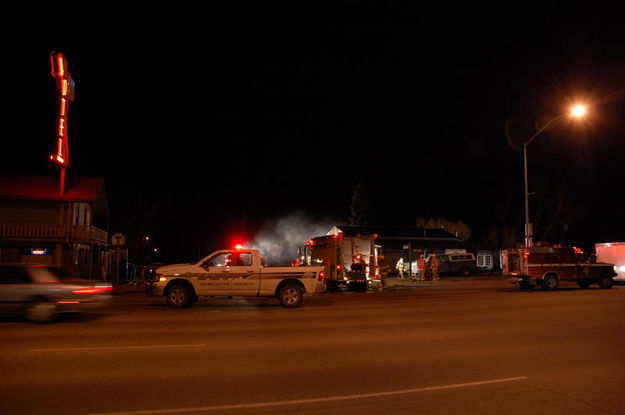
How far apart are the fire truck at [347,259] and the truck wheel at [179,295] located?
7.42m

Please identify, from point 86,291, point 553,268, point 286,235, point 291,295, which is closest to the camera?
point 86,291

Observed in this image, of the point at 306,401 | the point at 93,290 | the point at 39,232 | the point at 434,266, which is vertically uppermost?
the point at 39,232

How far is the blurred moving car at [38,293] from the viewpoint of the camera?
37.6ft

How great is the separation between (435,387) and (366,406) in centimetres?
124

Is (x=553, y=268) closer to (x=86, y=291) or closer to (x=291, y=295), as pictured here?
(x=291, y=295)

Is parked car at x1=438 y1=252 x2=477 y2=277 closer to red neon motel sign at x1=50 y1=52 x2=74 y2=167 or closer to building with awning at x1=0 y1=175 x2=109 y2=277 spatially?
building with awning at x1=0 y1=175 x2=109 y2=277

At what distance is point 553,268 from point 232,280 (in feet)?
48.5

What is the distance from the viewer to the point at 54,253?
101 ft

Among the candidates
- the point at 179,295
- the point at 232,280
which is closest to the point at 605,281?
the point at 232,280

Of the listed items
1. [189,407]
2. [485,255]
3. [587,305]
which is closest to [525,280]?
[587,305]

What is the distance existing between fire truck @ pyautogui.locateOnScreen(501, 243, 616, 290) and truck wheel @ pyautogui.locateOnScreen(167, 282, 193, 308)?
1490cm

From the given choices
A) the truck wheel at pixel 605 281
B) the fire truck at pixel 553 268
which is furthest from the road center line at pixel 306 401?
the truck wheel at pixel 605 281

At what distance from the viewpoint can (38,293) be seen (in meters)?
11.5

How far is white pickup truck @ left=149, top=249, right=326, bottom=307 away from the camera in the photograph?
50.1 ft
